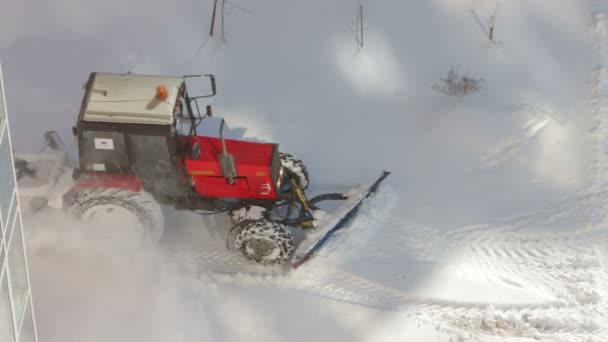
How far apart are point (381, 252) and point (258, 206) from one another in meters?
1.63

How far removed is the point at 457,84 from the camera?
12.8 meters

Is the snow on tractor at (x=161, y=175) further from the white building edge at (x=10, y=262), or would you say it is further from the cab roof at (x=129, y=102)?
the white building edge at (x=10, y=262)

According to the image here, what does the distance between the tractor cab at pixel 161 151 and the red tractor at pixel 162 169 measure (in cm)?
1

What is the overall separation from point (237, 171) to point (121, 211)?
1.44 meters

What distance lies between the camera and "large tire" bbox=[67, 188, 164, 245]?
30.6ft

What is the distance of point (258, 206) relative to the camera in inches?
386

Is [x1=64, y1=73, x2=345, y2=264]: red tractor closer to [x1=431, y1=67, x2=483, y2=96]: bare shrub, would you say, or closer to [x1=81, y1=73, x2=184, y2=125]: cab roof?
[x1=81, y1=73, x2=184, y2=125]: cab roof

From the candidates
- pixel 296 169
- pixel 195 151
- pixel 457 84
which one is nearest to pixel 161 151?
pixel 195 151

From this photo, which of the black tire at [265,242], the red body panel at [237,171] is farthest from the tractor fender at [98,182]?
the black tire at [265,242]

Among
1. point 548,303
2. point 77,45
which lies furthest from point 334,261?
point 77,45

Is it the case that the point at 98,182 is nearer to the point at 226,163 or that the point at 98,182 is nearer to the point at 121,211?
the point at 121,211

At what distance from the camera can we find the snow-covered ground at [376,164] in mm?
9039

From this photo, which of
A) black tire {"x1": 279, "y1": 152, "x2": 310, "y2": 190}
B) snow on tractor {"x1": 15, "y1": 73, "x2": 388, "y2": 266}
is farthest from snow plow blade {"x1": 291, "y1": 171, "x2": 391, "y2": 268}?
black tire {"x1": 279, "y1": 152, "x2": 310, "y2": 190}

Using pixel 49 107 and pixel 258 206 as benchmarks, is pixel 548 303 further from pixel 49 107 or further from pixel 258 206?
pixel 49 107
